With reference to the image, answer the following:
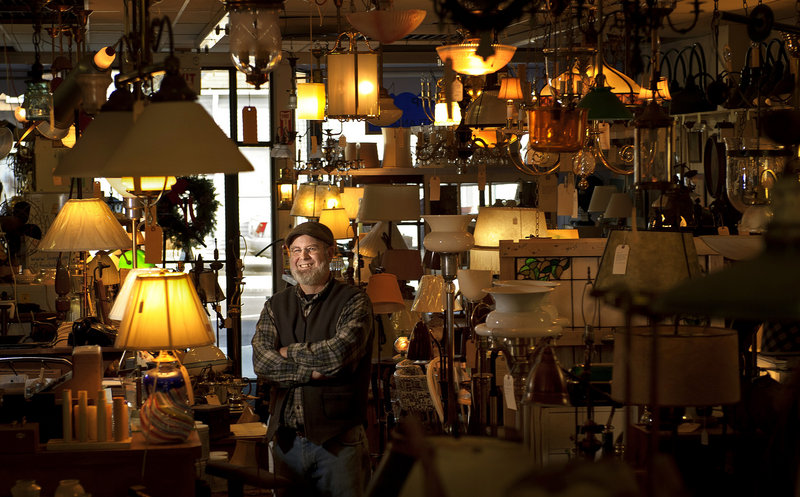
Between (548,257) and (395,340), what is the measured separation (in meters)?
1.81

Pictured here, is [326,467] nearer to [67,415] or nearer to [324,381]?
[324,381]

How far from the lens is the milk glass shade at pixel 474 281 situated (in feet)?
15.5

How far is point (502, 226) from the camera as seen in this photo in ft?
18.7

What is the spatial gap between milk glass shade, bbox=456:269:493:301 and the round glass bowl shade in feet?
0.46

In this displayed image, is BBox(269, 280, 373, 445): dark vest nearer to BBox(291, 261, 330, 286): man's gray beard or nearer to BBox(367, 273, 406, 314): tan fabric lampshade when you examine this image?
BBox(291, 261, 330, 286): man's gray beard

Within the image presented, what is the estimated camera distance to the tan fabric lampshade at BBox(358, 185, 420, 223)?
6.29 meters

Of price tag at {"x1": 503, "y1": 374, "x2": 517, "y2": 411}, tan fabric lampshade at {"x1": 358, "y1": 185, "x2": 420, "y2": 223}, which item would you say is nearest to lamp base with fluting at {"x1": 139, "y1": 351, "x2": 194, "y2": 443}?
price tag at {"x1": 503, "y1": 374, "x2": 517, "y2": 411}

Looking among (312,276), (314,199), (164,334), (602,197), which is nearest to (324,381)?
(312,276)

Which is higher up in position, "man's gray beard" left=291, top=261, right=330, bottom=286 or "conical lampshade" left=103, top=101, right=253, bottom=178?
"conical lampshade" left=103, top=101, right=253, bottom=178

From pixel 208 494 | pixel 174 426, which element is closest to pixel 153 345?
pixel 174 426

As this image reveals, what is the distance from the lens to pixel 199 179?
10.2 meters

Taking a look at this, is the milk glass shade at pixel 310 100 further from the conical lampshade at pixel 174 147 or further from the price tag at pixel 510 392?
the conical lampshade at pixel 174 147

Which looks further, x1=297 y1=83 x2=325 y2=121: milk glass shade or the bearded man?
x1=297 y1=83 x2=325 y2=121: milk glass shade

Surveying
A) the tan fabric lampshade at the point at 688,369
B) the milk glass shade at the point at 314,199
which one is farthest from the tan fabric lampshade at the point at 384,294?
the tan fabric lampshade at the point at 688,369
